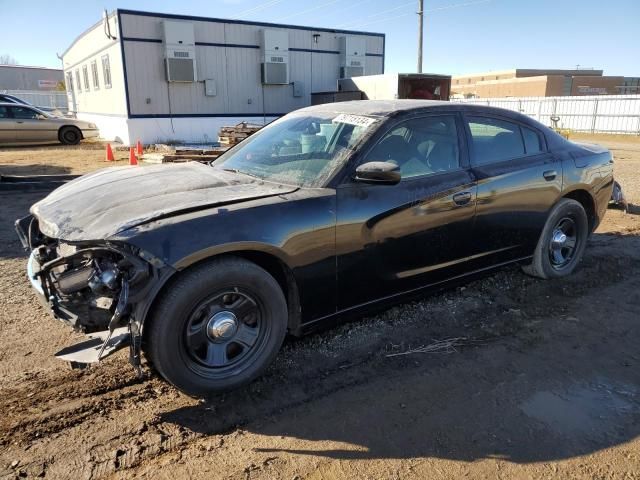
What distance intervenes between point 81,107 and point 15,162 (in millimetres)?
14494

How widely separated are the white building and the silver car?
1.73 m

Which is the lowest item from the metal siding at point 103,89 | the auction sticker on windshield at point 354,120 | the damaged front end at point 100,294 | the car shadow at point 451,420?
the car shadow at point 451,420

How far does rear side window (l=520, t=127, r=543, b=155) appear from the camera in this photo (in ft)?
14.4

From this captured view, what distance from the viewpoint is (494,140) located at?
13.6 ft

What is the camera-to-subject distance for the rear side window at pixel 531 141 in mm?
4380

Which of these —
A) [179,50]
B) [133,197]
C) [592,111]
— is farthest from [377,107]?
[592,111]

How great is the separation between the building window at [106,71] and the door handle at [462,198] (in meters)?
19.6

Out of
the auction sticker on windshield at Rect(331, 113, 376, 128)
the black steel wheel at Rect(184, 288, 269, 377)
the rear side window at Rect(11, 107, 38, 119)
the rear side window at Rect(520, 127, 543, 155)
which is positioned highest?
the rear side window at Rect(11, 107, 38, 119)

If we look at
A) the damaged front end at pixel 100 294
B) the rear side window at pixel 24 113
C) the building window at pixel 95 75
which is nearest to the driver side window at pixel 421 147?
the damaged front end at pixel 100 294

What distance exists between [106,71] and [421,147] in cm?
1994

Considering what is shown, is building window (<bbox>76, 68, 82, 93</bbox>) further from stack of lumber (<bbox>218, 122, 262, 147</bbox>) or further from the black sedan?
the black sedan

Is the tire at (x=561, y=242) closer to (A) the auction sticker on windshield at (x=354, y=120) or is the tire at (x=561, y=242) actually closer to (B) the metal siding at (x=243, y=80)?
(A) the auction sticker on windshield at (x=354, y=120)

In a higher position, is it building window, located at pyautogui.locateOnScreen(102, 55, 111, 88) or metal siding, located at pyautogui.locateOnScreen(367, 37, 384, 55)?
metal siding, located at pyautogui.locateOnScreen(367, 37, 384, 55)

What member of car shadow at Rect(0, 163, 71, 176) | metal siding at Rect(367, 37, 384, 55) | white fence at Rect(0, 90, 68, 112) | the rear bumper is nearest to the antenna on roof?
the rear bumper
